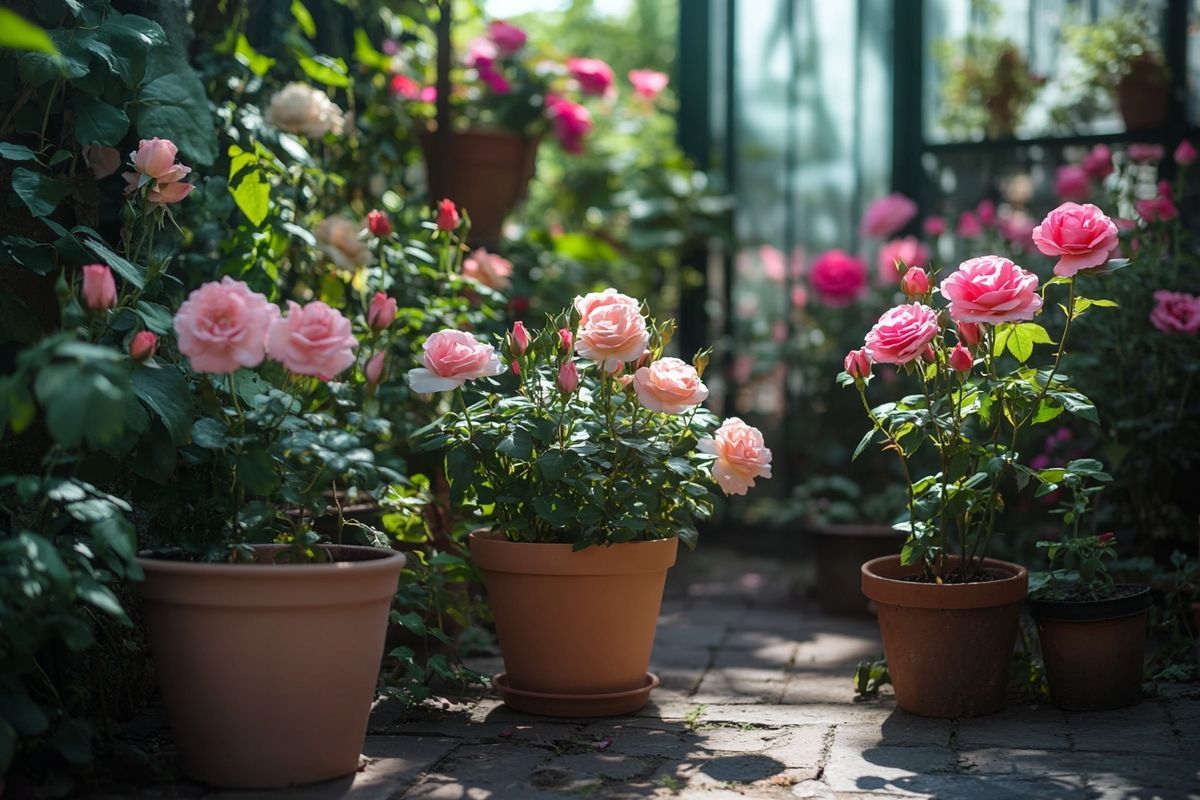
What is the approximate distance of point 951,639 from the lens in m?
2.39

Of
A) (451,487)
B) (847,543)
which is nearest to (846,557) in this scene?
(847,543)

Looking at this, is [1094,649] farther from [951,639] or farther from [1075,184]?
[1075,184]

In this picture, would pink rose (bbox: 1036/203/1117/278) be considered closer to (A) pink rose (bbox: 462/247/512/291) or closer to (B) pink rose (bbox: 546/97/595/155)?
(A) pink rose (bbox: 462/247/512/291)

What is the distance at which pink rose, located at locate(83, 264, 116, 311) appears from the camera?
1831mm

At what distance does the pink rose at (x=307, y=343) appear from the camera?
190 centimetres

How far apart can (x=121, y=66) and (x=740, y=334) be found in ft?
9.66

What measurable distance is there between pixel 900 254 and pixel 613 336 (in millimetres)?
2361

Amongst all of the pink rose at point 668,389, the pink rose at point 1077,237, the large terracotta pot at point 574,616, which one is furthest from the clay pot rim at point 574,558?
the pink rose at point 1077,237

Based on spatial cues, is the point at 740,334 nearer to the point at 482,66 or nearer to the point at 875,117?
the point at 875,117

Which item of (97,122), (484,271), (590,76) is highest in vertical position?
(590,76)

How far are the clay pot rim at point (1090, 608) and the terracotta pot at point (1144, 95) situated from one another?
237 centimetres

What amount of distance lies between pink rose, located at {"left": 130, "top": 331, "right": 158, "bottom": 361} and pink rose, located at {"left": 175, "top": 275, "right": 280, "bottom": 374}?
5cm

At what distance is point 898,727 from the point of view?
2.39 metres

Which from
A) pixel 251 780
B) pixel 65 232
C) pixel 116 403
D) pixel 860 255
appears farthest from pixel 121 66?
pixel 860 255
